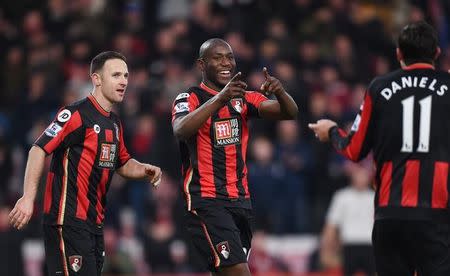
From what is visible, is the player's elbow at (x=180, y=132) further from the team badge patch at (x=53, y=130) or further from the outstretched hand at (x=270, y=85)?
the team badge patch at (x=53, y=130)

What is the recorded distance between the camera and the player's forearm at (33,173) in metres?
7.99

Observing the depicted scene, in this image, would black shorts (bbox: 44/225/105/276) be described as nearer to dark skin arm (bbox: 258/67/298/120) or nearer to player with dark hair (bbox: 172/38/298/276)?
player with dark hair (bbox: 172/38/298/276)

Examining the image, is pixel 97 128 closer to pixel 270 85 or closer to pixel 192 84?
pixel 270 85

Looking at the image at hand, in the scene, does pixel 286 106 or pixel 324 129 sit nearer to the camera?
pixel 324 129

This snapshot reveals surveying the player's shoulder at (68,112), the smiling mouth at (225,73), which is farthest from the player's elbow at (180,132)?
the player's shoulder at (68,112)

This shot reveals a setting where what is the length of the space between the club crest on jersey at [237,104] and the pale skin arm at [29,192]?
1.59 meters

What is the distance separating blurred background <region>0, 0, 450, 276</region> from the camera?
577 inches

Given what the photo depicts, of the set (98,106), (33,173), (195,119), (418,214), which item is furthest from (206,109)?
(418,214)

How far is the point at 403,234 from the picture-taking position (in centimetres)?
698

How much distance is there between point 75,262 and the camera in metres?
8.12

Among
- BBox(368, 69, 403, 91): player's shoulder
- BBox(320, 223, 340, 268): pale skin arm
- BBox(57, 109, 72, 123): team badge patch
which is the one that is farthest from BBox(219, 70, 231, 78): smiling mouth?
BBox(320, 223, 340, 268): pale skin arm

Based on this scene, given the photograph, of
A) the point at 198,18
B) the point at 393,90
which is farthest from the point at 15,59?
the point at 393,90

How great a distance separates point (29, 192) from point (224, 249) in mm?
1567

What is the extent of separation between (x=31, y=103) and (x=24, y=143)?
Answer: 73 centimetres
